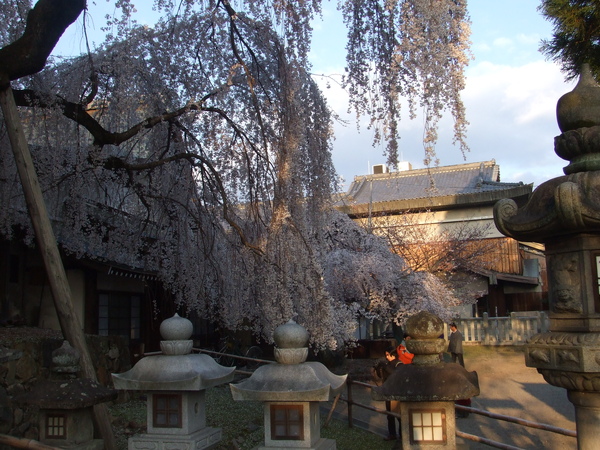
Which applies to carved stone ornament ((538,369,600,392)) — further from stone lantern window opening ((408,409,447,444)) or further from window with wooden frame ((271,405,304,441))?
window with wooden frame ((271,405,304,441))

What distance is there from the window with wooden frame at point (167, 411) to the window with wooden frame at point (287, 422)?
1319 millimetres

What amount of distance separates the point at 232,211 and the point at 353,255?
294 inches

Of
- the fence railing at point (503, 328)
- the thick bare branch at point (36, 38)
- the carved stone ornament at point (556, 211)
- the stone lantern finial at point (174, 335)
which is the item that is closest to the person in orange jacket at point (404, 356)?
the stone lantern finial at point (174, 335)

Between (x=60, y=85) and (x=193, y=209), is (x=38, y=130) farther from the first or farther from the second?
(x=193, y=209)

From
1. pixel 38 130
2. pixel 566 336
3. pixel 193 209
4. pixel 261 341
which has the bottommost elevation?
pixel 261 341

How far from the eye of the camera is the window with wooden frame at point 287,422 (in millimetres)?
5109

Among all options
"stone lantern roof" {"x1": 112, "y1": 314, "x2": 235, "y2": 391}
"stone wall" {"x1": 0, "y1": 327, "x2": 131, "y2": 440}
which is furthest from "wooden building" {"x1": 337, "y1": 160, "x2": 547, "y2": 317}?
"stone lantern roof" {"x1": 112, "y1": 314, "x2": 235, "y2": 391}

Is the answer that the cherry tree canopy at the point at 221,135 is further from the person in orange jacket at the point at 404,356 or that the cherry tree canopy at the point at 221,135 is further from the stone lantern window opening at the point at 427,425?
the stone lantern window opening at the point at 427,425

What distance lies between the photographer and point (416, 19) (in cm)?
596

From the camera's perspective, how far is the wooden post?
6035 mm

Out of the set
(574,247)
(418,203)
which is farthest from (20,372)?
(418,203)

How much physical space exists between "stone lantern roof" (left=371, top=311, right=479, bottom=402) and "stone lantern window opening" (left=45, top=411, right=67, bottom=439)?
3043 mm

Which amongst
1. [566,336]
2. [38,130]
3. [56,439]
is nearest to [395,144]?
[566,336]

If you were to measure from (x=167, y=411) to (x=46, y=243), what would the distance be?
7.76 feet
